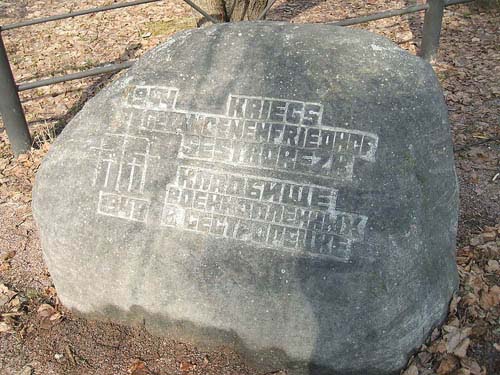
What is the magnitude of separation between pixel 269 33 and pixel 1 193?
2.38 meters

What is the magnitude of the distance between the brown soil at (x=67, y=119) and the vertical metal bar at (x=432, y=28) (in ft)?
0.81

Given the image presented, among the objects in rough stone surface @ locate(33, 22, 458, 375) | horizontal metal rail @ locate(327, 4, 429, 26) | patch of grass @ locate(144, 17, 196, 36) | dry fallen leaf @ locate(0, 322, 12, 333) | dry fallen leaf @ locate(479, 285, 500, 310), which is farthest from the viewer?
patch of grass @ locate(144, 17, 196, 36)

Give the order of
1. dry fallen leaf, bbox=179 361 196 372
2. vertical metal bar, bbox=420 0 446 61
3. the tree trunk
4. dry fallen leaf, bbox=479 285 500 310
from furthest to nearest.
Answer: the tree trunk, vertical metal bar, bbox=420 0 446 61, dry fallen leaf, bbox=479 285 500 310, dry fallen leaf, bbox=179 361 196 372

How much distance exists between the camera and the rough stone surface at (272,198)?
2.08 m

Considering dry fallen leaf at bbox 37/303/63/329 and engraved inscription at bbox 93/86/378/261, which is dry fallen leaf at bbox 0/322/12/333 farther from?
engraved inscription at bbox 93/86/378/261

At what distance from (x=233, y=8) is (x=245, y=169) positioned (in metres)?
2.34

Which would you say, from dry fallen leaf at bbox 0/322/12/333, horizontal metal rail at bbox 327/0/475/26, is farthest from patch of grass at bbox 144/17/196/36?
dry fallen leaf at bbox 0/322/12/333

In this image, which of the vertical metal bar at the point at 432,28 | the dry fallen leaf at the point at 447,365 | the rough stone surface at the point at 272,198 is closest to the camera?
the rough stone surface at the point at 272,198

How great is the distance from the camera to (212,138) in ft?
7.30

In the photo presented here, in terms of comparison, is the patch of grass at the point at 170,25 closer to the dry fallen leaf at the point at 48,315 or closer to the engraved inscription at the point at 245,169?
the engraved inscription at the point at 245,169

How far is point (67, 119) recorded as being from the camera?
4.33m

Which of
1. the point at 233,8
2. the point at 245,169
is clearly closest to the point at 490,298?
the point at 245,169

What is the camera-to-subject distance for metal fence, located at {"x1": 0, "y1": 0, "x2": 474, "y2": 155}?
141 inches

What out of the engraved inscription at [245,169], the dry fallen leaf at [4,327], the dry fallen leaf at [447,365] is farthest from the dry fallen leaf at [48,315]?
the dry fallen leaf at [447,365]
